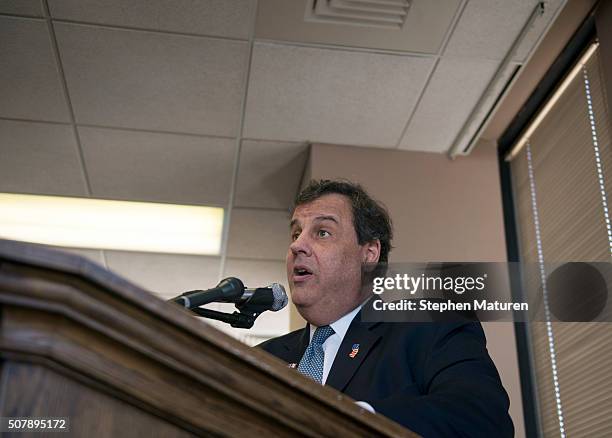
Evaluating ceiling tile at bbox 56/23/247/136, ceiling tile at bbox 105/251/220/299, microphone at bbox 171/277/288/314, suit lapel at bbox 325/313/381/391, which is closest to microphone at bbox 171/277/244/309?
microphone at bbox 171/277/288/314

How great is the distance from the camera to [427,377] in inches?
52.6

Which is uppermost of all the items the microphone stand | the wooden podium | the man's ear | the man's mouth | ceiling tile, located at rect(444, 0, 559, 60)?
ceiling tile, located at rect(444, 0, 559, 60)

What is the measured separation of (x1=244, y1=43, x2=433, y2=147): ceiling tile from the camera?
2.88 m

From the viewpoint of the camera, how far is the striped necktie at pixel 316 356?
1.54 m

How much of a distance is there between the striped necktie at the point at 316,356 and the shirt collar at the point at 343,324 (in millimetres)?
12

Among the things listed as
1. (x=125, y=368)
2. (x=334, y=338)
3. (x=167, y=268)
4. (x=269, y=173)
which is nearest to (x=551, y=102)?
(x=269, y=173)

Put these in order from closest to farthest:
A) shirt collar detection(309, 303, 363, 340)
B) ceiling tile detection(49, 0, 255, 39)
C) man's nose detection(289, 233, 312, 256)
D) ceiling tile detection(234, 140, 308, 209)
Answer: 1. shirt collar detection(309, 303, 363, 340)
2. man's nose detection(289, 233, 312, 256)
3. ceiling tile detection(49, 0, 255, 39)
4. ceiling tile detection(234, 140, 308, 209)

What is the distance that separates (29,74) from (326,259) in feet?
6.16

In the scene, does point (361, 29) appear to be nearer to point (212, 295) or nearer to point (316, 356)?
point (316, 356)

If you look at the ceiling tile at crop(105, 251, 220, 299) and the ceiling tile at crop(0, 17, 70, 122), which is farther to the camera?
the ceiling tile at crop(105, 251, 220, 299)

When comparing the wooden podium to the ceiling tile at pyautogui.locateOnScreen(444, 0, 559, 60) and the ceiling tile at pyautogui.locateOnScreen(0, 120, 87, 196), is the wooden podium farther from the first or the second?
the ceiling tile at pyautogui.locateOnScreen(0, 120, 87, 196)

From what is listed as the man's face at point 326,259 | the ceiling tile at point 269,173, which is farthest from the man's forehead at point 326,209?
the ceiling tile at point 269,173

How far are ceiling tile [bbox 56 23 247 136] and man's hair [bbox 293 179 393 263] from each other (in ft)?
3.55

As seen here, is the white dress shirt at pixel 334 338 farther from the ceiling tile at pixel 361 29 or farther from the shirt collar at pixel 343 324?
the ceiling tile at pixel 361 29
